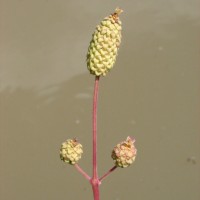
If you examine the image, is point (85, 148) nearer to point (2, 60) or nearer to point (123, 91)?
point (123, 91)

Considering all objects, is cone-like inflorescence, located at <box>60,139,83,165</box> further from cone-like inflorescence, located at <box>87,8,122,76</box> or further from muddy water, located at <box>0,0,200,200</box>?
muddy water, located at <box>0,0,200,200</box>

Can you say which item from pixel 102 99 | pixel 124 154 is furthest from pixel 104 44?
pixel 102 99

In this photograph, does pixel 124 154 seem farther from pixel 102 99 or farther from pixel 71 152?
pixel 102 99

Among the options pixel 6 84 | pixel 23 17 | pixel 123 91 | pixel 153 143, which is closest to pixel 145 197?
pixel 153 143

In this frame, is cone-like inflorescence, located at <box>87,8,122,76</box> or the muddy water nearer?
cone-like inflorescence, located at <box>87,8,122,76</box>

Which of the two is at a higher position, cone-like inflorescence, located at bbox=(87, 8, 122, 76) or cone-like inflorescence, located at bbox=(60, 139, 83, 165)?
cone-like inflorescence, located at bbox=(87, 8, 122, 76)

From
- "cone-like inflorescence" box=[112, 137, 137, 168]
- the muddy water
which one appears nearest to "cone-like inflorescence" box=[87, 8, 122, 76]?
"cone-like inflorescence" box=[112, 137, 137, 168]

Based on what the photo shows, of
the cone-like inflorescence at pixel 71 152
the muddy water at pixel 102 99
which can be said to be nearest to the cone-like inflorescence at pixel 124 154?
the cone-like inflorescence at pixel 71 152
